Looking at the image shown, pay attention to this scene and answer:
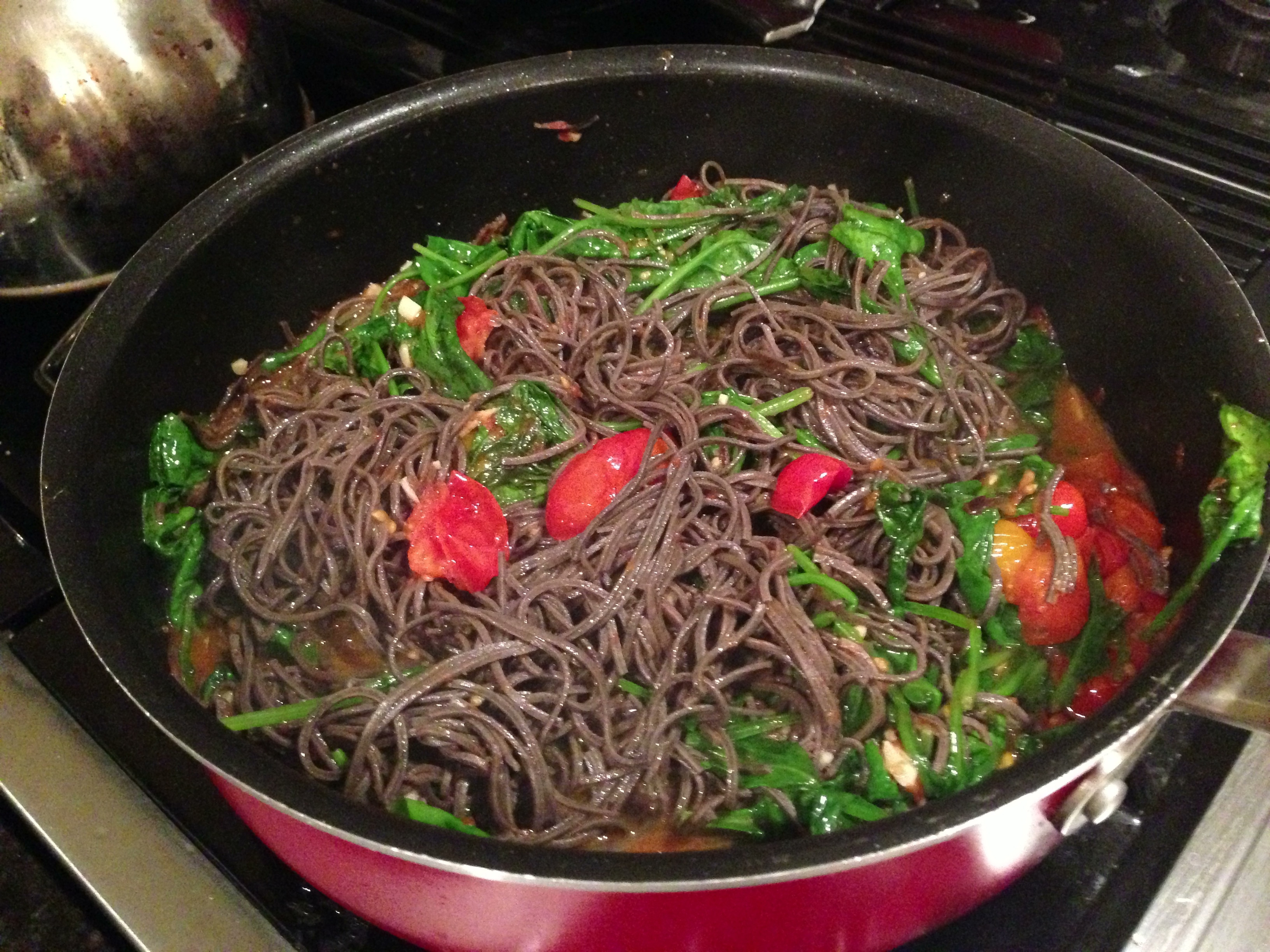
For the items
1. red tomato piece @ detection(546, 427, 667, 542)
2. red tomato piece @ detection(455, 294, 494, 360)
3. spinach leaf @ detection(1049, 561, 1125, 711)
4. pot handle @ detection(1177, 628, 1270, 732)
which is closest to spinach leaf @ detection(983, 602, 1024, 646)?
spinach leaf @ detection(1049, 561, 1125, 711)

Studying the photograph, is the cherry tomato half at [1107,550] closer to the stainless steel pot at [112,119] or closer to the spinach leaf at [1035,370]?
the spinach leaf at [1035,370]

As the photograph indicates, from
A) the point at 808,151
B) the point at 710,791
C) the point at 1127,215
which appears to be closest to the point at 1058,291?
the point at 1127,215

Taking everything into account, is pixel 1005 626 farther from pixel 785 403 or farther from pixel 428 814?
pixel 428 814

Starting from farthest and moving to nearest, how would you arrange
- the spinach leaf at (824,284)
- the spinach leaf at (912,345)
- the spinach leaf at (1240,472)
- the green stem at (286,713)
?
1. the spinach leaf at (824,284)
2. the spinach leaf at (912,345)
3. the green stem at (286,713)
4. the spinach leaf at (1240,472)

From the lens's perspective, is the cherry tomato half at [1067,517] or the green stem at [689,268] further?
the green stem at [689,268]

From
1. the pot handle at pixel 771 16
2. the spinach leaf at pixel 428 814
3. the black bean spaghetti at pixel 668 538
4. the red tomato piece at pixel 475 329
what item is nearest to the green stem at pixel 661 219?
the black bean spaghetti at pixel 668 538

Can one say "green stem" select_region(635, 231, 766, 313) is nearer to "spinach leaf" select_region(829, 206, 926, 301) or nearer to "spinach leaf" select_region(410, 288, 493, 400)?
"spinach leaf" select_region(829, 206, 926, 301)
